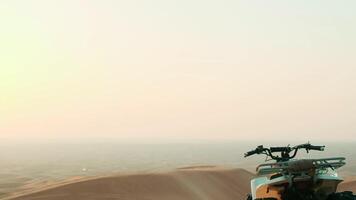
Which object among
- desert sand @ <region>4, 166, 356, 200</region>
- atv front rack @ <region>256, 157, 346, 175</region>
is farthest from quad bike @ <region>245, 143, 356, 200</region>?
desert sand @ <region>4, 166, 356, 200</region>

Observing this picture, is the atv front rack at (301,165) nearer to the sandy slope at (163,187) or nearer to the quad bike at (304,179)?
the quad bike at (304,179)

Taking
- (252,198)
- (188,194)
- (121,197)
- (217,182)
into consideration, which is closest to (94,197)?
(121,197)

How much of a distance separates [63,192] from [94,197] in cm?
128

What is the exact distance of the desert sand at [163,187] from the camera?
20.7 meters

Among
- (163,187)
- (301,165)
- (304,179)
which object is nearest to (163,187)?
(163,187)

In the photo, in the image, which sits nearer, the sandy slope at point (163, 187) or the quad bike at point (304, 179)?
the quad bike at point (304, 179)

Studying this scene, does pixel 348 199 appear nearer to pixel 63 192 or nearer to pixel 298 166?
pixel 298 166

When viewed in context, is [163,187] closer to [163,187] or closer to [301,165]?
[163,187]

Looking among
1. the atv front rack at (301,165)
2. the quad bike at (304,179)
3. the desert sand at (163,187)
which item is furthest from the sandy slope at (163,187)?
the atv front rack at (301,165)

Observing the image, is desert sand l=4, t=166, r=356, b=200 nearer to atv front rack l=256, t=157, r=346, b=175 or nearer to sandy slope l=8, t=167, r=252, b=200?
sandy slope l=8, t=167, r=252, b=200

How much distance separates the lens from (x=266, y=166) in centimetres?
696

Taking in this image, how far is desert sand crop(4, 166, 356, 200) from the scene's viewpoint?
20688mm

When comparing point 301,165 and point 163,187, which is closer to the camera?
point 301,165

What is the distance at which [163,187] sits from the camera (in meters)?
22.9
